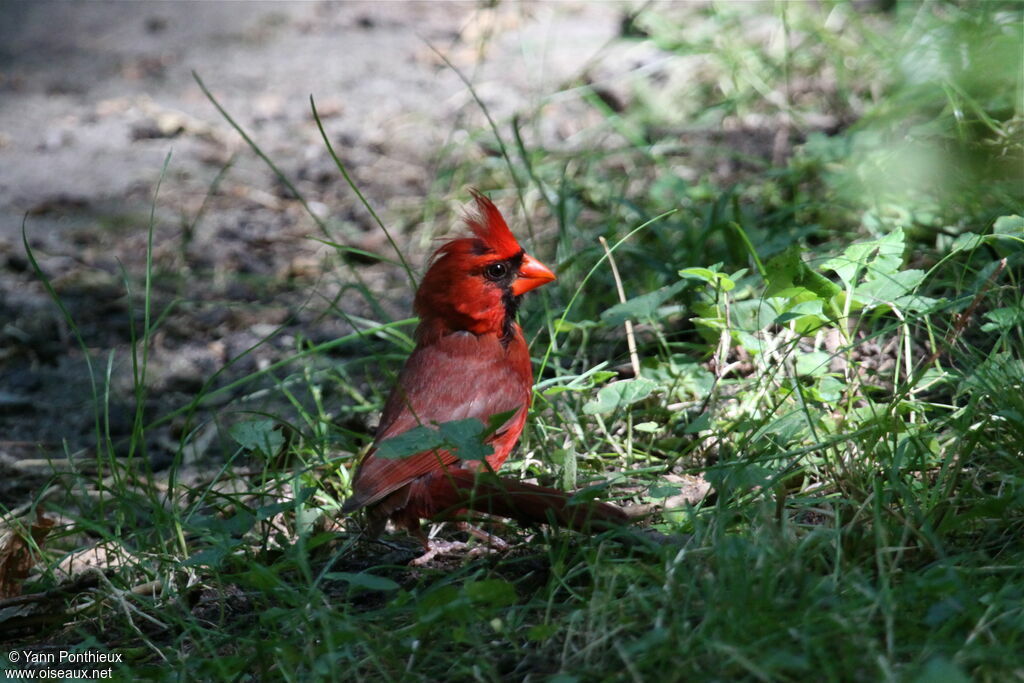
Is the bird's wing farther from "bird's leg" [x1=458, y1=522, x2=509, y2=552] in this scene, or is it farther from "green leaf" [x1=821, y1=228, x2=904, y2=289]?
"green leaf" [x1=821, y1=228, x2=904, y2=289]

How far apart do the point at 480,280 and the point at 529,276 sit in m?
0.15

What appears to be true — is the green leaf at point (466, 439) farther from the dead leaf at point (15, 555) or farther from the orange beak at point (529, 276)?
the dead leaf at point (15, 555)

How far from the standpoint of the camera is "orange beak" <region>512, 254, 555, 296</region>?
3.02 meters

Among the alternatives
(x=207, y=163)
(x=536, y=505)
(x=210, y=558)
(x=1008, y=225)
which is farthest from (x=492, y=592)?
(x=207, y=163)

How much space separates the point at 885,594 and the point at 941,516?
0.48m

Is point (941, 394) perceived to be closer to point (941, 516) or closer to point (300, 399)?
point (941, 516)

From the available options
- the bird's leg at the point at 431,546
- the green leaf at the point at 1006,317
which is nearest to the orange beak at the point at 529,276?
the bird's leg at the point at 431,546

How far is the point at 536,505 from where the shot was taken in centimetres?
225

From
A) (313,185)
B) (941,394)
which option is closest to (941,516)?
(941,394)

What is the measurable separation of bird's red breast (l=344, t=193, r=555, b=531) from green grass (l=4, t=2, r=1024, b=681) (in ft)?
0.44

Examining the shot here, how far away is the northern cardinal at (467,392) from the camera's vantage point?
227cm

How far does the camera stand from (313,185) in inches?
204

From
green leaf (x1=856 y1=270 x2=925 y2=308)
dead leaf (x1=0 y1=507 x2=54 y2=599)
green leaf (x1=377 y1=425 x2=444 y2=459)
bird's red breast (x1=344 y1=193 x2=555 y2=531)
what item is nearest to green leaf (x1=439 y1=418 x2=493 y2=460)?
green leaf (x1=377 y1=425 x2=444 y2=459)

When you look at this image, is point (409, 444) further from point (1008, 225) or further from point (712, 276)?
point (1008, 225)
